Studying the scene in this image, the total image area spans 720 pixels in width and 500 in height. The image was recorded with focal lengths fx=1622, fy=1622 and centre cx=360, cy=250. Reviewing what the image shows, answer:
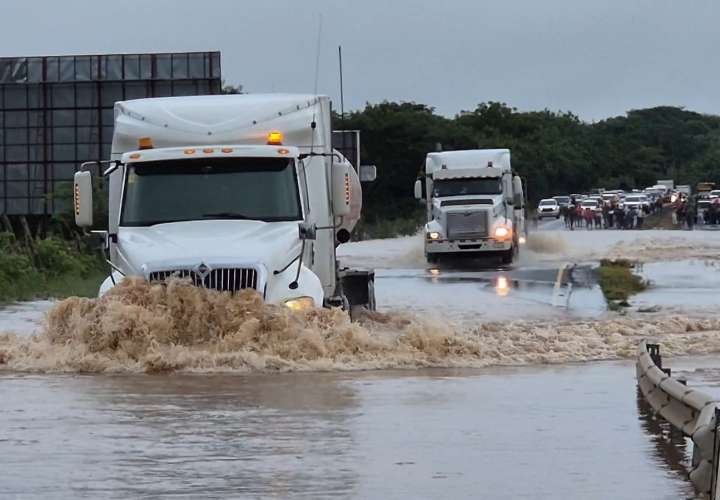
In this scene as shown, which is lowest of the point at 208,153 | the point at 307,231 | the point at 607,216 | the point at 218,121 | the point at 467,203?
the point at 607,216

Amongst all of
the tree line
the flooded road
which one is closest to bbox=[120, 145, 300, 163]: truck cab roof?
the flooded road

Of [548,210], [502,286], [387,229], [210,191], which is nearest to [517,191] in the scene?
[502,286]

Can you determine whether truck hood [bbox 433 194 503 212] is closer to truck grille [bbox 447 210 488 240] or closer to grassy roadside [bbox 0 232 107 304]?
truck grille [bbox 447 210 488 240]

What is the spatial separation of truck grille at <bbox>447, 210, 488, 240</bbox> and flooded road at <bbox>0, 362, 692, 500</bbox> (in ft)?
88.1

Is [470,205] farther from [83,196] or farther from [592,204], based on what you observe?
[592,204]

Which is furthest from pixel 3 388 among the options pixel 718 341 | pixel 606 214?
pixel 606 214

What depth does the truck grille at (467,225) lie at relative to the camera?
4328 centimetres

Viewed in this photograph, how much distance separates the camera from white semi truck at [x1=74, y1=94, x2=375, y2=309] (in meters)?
17.6

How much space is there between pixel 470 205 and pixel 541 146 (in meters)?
92.3

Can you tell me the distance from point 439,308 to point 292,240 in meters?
9.70

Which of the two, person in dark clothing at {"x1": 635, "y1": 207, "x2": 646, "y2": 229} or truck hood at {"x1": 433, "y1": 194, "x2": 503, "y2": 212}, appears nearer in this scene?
truck hood at {"x1": 433, "y1": 194, "x2": 503, "y2": 212}

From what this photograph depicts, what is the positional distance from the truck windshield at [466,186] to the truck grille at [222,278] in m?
26.9

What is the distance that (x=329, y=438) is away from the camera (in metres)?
11.8

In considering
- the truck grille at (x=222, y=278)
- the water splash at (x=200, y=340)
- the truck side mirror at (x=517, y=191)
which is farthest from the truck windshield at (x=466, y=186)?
the truck grille at (x=222, y=278)
